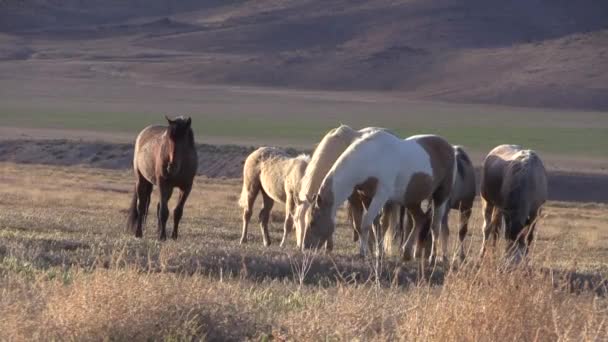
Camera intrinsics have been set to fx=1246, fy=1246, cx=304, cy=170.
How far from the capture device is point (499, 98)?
101 metres

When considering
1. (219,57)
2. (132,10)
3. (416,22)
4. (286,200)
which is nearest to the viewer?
(286,200)

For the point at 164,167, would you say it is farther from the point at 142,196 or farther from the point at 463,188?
the point at 463,188

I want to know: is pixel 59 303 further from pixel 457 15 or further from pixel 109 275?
pixel 457 15

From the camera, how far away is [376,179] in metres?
13.8

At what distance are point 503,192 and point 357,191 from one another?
2564 millimetres

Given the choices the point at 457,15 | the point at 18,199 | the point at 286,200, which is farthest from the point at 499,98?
the point at 286,200

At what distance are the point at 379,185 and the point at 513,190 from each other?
2.74 m

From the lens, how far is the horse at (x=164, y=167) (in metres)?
16.4

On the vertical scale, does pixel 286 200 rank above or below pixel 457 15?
below

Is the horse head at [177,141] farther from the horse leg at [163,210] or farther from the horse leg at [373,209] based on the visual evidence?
the horse leg at [373,209]

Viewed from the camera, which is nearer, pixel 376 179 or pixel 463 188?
pixel 376 179

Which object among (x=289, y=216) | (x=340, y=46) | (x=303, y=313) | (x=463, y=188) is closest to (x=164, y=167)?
(x=289, y=216)

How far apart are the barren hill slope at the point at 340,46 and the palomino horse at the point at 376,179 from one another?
84.0 m

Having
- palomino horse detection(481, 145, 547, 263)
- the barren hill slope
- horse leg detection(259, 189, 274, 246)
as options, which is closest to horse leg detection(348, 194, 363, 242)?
palomino horse detection(481, 145, 547, 263)
